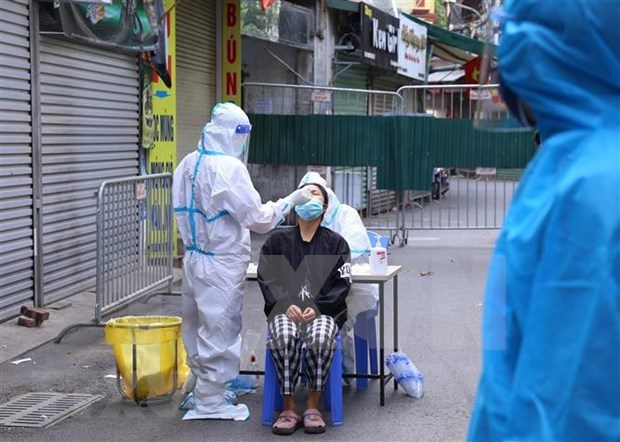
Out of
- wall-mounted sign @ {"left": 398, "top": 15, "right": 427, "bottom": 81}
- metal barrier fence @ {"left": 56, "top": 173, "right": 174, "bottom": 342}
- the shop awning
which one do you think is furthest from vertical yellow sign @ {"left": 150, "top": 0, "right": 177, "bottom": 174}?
the shop awning

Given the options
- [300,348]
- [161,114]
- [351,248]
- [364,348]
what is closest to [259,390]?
[364,348]

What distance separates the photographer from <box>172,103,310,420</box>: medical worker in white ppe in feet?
20.1

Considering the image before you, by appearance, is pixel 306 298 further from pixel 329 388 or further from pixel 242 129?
pixel 242 129

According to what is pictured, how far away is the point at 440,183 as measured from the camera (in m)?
19.1

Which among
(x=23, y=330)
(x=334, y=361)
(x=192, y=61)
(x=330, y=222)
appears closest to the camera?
(x=334, y=361)

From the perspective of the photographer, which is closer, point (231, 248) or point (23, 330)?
point (231, 248)

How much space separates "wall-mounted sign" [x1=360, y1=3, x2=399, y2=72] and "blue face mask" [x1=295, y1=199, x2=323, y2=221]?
1216cm

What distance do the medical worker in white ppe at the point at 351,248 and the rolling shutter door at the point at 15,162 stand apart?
10.4 ft

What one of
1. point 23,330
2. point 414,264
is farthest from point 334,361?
point 414,264

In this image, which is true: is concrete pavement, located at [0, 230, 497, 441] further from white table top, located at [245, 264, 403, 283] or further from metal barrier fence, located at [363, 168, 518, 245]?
metal barrier fence, located at [363, 168, 518, 245]

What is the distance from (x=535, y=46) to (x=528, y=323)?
0.53m

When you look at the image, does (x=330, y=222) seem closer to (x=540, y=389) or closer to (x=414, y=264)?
(x=540, y=389)

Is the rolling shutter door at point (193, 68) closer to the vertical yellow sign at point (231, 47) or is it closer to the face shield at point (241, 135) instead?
the vertical yellow sign at point (231, 47)

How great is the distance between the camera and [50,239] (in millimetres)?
9539
